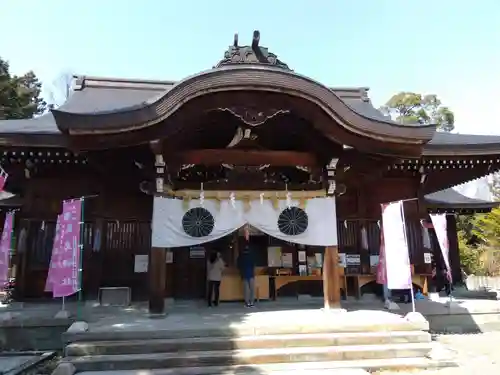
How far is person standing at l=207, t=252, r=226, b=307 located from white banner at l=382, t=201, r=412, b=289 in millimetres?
3738

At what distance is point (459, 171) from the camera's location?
33.2 feet

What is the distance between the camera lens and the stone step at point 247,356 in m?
5.63

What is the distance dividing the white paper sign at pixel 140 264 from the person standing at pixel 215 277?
1.57m

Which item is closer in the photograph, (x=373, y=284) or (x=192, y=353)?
(x=192, y=353)

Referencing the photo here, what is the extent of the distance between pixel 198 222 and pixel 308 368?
358cm

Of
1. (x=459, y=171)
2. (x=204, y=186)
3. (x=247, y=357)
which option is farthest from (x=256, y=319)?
(x=459, y=171)

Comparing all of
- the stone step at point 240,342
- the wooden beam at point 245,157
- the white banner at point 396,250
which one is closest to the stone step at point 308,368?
the stone step at point 240,342

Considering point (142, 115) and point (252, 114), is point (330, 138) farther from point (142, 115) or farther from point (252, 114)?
point (142, 115)

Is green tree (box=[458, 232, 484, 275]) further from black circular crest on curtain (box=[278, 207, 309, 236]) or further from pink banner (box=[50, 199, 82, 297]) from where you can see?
pink banner (box=[50, 199, 82, 297])

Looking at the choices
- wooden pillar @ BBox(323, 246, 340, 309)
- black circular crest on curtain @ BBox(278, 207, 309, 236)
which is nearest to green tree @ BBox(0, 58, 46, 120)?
black circular crest on curtain @ BBox(278, 207, 309, 236)

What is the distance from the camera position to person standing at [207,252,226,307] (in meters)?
A: 8.95

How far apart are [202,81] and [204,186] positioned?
2152 millimetres

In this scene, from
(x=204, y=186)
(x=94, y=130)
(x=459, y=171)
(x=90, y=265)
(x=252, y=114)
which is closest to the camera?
(x=94, y=130)

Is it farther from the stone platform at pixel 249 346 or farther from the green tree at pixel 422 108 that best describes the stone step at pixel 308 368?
the green tree at pixel 422 108
